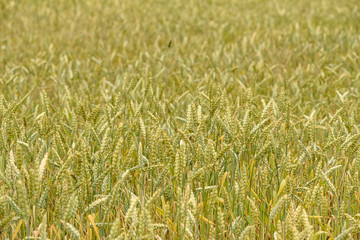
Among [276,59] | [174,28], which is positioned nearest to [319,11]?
[174,28]

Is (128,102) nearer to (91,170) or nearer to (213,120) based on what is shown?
(213,120)

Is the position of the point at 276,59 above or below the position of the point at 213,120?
below

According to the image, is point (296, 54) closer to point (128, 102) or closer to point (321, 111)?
point (321, 111)

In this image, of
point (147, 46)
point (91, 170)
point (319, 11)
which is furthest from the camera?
point (319, 11)

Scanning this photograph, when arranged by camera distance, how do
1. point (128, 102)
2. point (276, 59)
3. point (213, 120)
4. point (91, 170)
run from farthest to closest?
1. point (276, 59)
2. point (128, 102)
3. point (213, 120)
4. point (91, 170)

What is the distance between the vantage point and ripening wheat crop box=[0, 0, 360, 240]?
153 cm

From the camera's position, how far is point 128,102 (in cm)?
299

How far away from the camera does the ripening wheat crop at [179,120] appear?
5.03 feet

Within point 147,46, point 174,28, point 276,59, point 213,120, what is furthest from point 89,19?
point 213,120

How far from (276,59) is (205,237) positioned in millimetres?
3426

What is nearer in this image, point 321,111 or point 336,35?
point 321,111

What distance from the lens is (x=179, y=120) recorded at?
109 inches

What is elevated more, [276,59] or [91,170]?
[91,170]

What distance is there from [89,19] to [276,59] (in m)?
3.38
